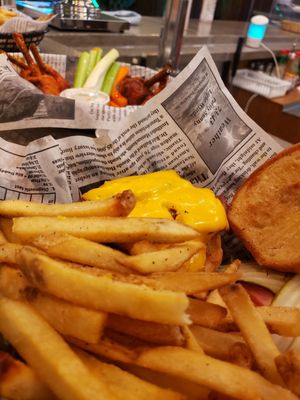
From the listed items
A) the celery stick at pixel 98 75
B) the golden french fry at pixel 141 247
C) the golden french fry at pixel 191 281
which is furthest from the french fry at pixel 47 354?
the celery stick at pixel 98 75

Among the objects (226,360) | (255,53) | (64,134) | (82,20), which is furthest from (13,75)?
(255,53)

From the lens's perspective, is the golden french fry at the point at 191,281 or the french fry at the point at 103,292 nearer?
the french fry at the point at 103,292

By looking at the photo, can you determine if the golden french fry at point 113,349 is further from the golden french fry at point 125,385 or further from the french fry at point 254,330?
the french fry at point 254,330

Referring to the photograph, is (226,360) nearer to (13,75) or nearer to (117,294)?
(117,294)

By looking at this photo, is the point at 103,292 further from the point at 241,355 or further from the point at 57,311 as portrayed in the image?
the point at 241,355

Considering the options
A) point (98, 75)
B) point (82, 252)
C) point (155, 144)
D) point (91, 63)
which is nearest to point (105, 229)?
point (82, 252)

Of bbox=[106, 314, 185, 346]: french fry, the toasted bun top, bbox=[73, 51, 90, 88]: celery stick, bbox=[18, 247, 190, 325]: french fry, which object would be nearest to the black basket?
bbox=[73, 51, 90, 88]: celery stick

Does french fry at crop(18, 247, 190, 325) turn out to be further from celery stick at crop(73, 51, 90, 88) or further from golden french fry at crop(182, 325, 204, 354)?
celery stick at crop(73, 51, 90, 88)
